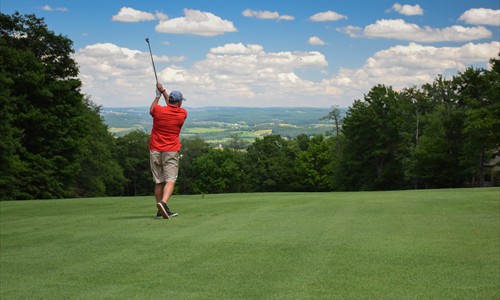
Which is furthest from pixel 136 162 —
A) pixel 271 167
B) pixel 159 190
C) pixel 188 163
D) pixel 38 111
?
pixel 159 190

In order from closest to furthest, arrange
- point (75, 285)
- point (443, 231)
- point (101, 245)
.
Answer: point (75, 285)
point (101, 245)
point (443, 231)

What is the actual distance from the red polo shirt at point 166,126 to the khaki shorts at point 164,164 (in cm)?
12

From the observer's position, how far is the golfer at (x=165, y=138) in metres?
11.5

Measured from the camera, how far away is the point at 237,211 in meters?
13.2

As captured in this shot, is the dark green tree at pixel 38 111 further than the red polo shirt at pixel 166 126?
Yes

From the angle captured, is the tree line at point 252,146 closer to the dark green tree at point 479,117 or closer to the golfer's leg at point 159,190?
the dark green tree at point 479,117

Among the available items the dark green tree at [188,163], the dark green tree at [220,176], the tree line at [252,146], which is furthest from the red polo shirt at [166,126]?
the dark green tree at [188,163]

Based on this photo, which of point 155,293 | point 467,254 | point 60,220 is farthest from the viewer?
point 60,220

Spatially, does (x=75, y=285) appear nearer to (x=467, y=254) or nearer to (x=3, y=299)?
(x=3, y=299)

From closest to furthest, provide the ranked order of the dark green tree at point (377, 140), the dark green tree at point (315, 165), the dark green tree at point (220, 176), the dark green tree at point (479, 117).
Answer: the dark green tree at point (479, 117) < the dark green tree at point (377, 140) < the dark green tree at point (315, 165) < the dark green tree at point (220, 176)

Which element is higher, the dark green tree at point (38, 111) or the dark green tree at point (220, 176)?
the dark green tree at point (38, 111)

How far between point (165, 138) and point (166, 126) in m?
0.27

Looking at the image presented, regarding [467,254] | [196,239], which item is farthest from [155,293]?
[467,254]

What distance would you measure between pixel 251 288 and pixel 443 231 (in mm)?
4800
